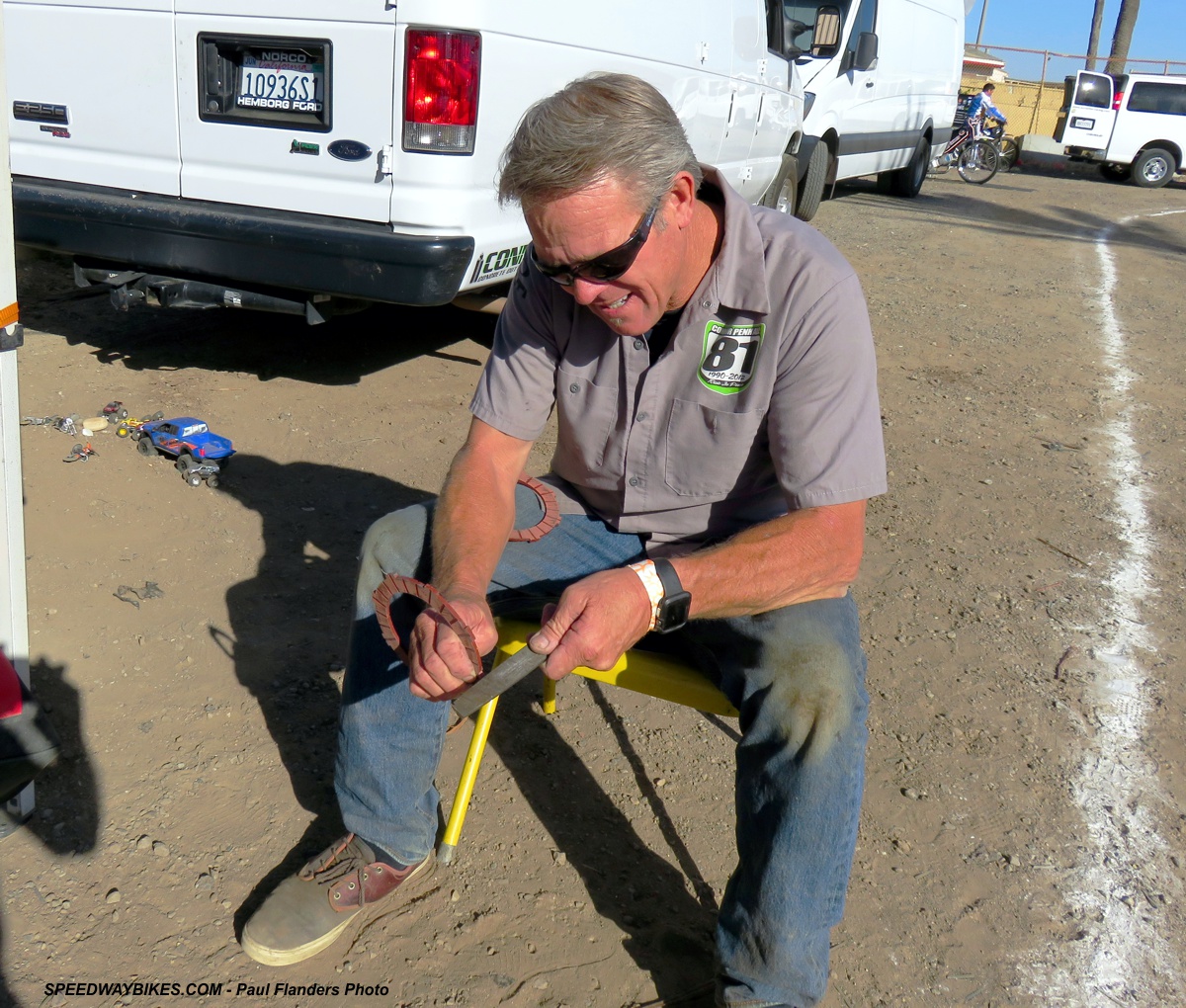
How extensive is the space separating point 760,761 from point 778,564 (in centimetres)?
34

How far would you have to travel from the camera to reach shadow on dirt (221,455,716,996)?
2182 mm

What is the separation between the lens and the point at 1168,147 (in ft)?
62.0

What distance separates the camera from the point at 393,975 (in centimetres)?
201

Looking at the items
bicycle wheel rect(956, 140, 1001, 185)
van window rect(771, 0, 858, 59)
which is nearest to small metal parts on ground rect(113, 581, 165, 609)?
van window rect(771, 0, 858, 59)

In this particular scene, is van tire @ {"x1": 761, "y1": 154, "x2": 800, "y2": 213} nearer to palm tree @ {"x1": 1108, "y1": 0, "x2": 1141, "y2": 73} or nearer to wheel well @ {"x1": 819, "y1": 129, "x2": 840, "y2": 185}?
wheel well @ {"x1": 819, "y1": 129, "x2": 840, "y2": 185}

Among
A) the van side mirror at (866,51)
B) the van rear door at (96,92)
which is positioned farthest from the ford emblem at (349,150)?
the van side mirror at (866,51)

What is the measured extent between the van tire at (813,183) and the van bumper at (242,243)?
5.70 m

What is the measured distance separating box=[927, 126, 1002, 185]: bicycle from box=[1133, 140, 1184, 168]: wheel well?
3569 mm

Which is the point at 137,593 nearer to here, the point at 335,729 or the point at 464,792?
the point at 335,729

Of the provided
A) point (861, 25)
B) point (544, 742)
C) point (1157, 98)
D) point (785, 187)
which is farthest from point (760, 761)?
point (1157, 98)

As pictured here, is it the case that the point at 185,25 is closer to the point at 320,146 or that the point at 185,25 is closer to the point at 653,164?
the point at 320,146

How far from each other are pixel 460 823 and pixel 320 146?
2644 mm

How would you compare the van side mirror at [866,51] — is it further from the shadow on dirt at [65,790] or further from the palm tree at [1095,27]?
the palm tree at [1095,27]

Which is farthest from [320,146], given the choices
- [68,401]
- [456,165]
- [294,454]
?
[68,401]
